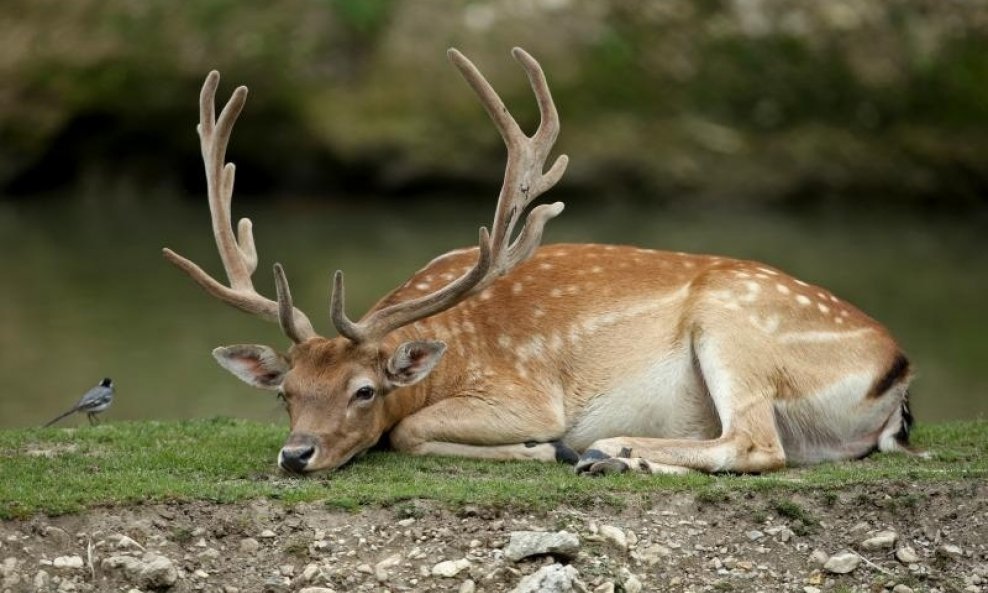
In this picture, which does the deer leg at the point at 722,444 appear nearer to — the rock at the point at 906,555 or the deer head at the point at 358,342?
the deer head at the point at 358,342

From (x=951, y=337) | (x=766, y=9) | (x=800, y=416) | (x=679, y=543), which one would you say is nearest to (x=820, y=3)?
(x=766, y=9)

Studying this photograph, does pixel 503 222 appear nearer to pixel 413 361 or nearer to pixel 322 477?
pixel 413 361

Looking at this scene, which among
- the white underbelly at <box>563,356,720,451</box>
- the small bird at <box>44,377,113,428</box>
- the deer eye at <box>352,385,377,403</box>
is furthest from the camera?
the small bird at <box>44,377,113,428</box>

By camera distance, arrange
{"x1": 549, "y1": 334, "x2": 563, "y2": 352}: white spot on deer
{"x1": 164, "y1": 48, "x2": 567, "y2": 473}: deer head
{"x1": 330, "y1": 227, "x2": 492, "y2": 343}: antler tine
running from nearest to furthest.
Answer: {"x1": 164, "y1": 48, "x2": 567, "y2": 473}: deer head < {"x1": 330, "y1": 227, "x2": 492, "y2": 343}: antler tine < {"x1": 549, "y1": 334, "x2": 563, "y2": 352}: white spot on deer

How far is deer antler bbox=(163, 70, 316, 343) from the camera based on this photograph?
325 inches

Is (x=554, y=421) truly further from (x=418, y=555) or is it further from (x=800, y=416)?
(x=418, y=555)

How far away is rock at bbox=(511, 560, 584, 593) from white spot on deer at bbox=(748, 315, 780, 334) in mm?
2313

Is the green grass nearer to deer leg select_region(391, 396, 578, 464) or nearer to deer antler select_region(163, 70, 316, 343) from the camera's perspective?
deer leg select_region(391, 396, 578, 464)

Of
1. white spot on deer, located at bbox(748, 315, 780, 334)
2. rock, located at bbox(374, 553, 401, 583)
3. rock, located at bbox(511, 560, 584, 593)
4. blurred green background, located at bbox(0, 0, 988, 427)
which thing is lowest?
rock, located at bbox(511, 560, 584, 593)

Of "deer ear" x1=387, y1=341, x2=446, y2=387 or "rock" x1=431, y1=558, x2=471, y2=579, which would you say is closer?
"rock" x1=431, y1=558, x2=471, y2=579

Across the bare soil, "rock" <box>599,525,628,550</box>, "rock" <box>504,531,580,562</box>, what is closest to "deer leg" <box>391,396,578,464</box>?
the bare soil

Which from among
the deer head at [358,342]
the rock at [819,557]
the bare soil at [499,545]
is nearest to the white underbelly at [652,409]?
the deer head at [358,342]

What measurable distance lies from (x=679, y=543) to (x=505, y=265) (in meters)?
1.95

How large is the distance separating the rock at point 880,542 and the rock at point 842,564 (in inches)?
4.6
